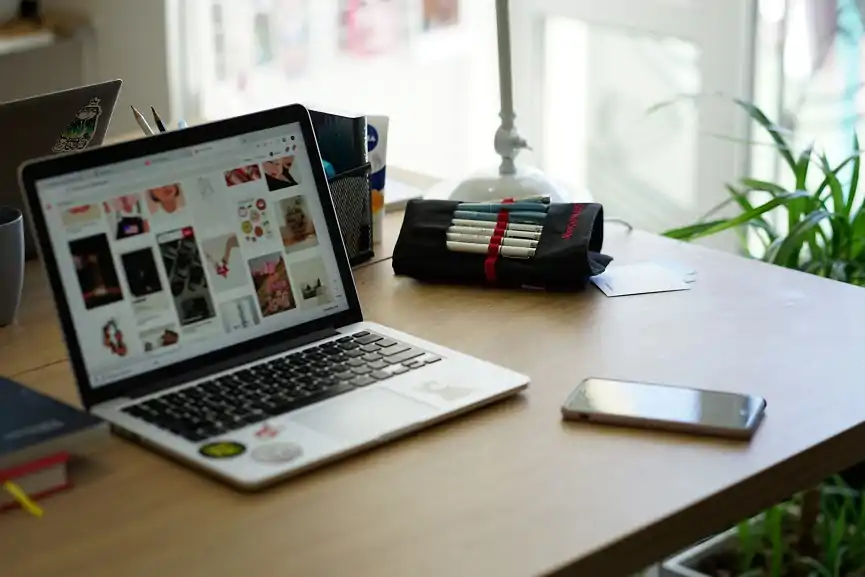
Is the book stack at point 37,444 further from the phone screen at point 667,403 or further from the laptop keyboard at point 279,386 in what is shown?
the phone screen at point 667,403

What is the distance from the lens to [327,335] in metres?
1.27

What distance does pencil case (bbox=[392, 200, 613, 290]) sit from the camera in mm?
1408

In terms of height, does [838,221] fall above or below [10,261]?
below

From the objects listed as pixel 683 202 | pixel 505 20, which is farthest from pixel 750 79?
Answer: pixel 505 20

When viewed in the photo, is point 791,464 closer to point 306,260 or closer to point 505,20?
point 306,260

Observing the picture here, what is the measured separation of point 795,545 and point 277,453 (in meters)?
1.08

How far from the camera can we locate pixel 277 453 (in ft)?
3.37

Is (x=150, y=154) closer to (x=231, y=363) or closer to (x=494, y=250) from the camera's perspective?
(x=231, y=363)

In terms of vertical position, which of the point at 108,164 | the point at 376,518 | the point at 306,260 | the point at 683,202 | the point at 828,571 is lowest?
the point at 828,571

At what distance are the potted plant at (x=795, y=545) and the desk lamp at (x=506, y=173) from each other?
1.85ft

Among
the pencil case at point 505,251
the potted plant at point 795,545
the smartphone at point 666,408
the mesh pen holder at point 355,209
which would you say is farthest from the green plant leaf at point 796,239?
the smartphone at point 666,408

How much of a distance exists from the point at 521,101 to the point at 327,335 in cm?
181

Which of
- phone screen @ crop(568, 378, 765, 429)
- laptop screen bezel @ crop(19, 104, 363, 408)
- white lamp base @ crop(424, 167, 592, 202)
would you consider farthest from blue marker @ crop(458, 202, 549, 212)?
phone screen @ crop(568, 378, 765, 429)

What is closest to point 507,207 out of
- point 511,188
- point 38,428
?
point 511,188
